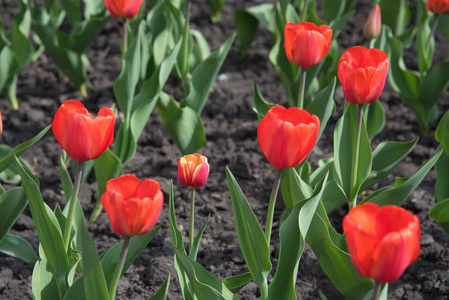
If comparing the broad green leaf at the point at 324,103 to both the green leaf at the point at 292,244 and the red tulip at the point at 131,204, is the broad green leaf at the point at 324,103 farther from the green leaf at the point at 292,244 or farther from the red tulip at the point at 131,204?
the red tulip at the point at 131,204

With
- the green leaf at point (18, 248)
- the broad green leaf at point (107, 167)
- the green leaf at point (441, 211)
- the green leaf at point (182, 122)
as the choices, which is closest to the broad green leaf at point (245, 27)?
the green leaf at point (182, 122)

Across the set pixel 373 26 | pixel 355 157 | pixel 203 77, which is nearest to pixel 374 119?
pixel 373 26

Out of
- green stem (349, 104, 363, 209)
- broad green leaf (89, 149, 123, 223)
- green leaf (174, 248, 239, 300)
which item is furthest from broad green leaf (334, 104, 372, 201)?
broad green leaf (89, 149, 123, 223)

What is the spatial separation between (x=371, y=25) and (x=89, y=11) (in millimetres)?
1662

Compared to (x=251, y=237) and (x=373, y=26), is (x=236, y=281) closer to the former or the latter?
(x=251, y=237)

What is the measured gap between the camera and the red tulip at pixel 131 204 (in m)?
1.27

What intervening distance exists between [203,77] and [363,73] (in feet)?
3.81

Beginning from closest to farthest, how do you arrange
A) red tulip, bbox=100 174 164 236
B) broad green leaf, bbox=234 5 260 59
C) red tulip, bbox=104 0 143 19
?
red tulip, bbox=100 174 164 236 < red tulip, bbox=104 0 143 19 < broad green leaf, bbox=234 5 260 59

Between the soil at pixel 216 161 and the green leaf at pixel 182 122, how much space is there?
198 millimetres

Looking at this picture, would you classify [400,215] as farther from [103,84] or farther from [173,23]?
[103,84]

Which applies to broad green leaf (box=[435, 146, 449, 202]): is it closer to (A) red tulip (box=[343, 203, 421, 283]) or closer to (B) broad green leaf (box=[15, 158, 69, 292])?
(A) red tulip (box=[343, 203, 421, 283])

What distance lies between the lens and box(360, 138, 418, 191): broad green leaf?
2238 mm

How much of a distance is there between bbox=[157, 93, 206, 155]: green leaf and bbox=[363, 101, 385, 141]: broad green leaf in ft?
2.18

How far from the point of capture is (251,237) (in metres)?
1.64
